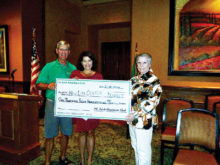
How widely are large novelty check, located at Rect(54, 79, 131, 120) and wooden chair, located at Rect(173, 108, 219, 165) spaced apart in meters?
0.68

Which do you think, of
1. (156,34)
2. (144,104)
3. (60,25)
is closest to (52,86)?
(144,104)

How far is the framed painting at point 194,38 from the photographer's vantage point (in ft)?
12.2

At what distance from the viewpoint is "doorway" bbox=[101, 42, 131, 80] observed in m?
6.62

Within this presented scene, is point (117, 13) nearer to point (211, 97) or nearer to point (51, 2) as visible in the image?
point (51, 2)

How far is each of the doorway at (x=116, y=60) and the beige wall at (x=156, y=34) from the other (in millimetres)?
2109

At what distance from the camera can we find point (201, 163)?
1.64 metres

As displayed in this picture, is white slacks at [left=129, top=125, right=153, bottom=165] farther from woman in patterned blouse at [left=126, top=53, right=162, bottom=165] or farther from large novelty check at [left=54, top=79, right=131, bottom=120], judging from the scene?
large novelty check at [left=54, top=79, right=131, bottom=120]

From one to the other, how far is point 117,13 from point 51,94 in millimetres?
4383

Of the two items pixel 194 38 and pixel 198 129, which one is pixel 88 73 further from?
pixel 194 38

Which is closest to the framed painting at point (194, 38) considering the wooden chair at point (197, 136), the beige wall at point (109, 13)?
the beige wall at point (109, 13)

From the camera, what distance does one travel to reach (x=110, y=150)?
2.93m

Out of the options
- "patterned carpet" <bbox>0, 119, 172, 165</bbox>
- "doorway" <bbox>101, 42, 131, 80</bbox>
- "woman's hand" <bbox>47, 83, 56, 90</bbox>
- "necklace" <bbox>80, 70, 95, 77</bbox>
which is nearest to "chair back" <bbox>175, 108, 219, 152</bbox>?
"patterned carpet" <bbox>0, 119, 172, 165</bbox>

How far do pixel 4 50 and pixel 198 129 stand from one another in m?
4.76

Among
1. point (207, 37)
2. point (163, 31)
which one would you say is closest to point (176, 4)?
point (163, 31)
